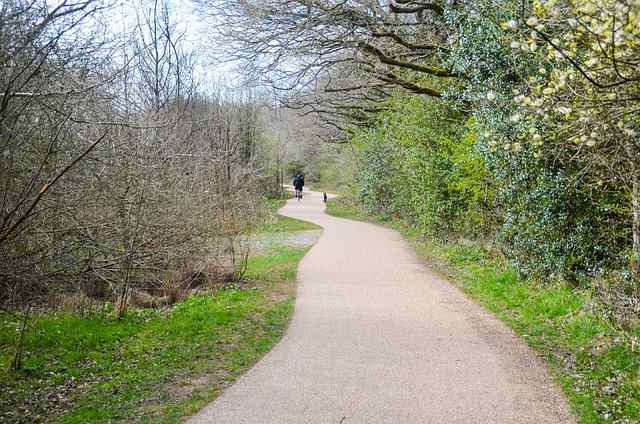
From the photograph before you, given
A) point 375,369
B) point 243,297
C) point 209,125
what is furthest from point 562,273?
point 209,125

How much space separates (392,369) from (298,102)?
1460cm

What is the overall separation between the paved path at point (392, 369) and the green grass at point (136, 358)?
0.37 meters

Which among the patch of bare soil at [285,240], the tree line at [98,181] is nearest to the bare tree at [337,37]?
the tree line at [98,181]

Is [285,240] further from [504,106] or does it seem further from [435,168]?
[504,106]

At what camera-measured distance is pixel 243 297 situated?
10.5 metres

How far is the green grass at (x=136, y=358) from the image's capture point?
5371 millimetres

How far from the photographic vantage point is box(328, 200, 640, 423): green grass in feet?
17.0

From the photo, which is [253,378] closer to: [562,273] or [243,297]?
[243,297]

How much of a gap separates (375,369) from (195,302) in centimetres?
482

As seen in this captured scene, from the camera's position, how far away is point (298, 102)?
774 inches

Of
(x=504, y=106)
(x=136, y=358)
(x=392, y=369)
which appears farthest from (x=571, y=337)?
(x=136, y=358)

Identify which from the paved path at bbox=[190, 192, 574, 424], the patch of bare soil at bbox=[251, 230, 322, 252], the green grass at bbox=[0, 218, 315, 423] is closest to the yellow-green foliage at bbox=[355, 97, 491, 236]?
the patch of bare soil at bbox=[251, 230, 322, 252]

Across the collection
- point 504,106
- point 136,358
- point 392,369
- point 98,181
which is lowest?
point 136,358

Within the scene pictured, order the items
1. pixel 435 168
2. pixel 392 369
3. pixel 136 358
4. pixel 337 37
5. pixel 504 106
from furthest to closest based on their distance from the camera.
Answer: pixel 435 168
pixel 337 37
pixel 504 106
pixel 136 358
pixel 392 369
